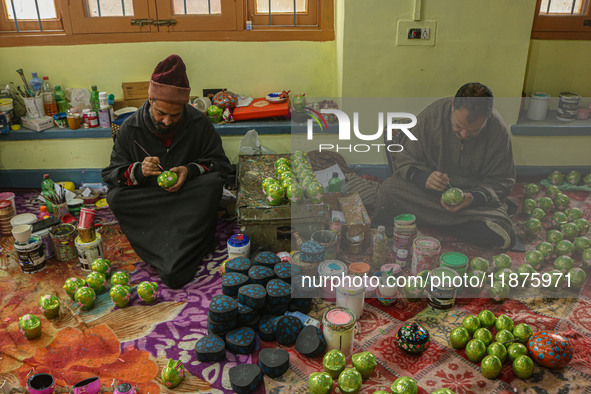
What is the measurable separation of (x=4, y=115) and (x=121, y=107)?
886 mm

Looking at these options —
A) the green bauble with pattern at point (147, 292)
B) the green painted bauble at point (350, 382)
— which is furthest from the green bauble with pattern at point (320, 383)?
the green bauble with pattern at point (147, 292)

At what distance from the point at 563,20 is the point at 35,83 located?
14.4 ft

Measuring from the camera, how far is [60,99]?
4156 millimetres

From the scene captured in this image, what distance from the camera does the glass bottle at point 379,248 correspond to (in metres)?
2.83

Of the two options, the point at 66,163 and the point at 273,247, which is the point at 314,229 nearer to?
the point at 273,247

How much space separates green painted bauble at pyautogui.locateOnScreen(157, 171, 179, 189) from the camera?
290 centimetres

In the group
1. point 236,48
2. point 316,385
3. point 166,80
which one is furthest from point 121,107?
point 316,385

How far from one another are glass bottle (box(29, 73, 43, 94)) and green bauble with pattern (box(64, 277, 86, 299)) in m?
2.16

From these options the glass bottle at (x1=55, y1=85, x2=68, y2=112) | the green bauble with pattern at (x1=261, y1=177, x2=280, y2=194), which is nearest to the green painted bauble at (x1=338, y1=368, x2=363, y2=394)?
the green bauble with pattern at (x1=261, y1=177, x2=280, y2=194)

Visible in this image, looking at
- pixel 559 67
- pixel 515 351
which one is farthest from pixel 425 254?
pixel 559 67

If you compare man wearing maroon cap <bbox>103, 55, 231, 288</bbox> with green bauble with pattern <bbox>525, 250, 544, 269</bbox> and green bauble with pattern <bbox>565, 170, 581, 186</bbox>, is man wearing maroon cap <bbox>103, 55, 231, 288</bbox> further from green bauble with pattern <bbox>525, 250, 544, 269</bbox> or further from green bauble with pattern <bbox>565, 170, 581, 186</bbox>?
green bauble with pattern <bbox>565, 170, 581, 186</bbox>

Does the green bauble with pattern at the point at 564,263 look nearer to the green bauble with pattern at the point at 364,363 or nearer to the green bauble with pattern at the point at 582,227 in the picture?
the green bauble with pattern at the point at 582,227

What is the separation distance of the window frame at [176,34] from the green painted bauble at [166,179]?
1661 mm

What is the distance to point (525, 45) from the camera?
3701 mm
